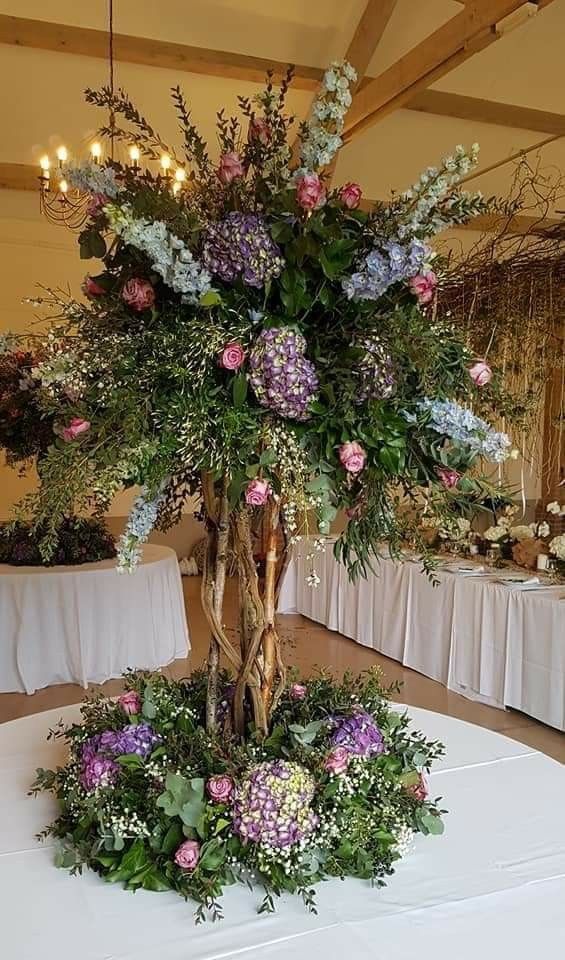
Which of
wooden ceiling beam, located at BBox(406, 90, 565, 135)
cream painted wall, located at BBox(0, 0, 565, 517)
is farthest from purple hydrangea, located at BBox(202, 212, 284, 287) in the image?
wooden ceiling beam, located at BBox(406, 90, 565, 135)

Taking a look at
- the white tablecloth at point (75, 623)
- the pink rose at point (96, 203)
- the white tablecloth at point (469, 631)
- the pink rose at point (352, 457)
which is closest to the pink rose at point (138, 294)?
the pink rose at point (96, 203)

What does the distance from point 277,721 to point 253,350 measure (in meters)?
0.68

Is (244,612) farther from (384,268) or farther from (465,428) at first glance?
(384,268)

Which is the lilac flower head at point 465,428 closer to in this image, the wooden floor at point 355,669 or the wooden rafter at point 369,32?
the wooden floor at point 355,669

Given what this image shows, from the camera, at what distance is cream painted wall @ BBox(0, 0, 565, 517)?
5426mm

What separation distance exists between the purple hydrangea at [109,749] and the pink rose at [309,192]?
2.83ft

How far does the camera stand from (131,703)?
1367mm

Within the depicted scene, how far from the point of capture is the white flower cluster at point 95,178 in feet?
3.86

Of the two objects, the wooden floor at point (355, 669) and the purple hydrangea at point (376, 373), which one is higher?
the purple hydrangea at point (376, 373)

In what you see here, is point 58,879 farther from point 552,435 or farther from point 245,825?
point 552,435

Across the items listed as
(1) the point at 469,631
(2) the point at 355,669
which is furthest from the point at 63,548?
(1) the point at 469,631

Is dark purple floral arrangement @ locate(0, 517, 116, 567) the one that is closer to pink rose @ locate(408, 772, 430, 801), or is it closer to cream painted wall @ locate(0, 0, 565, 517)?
cream painted wall @ locate(0, 0, 565, 517)

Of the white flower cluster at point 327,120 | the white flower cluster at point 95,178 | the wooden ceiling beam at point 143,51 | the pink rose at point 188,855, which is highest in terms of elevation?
the wooden ceiling beam at point 143,51

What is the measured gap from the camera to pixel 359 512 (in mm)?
1217
